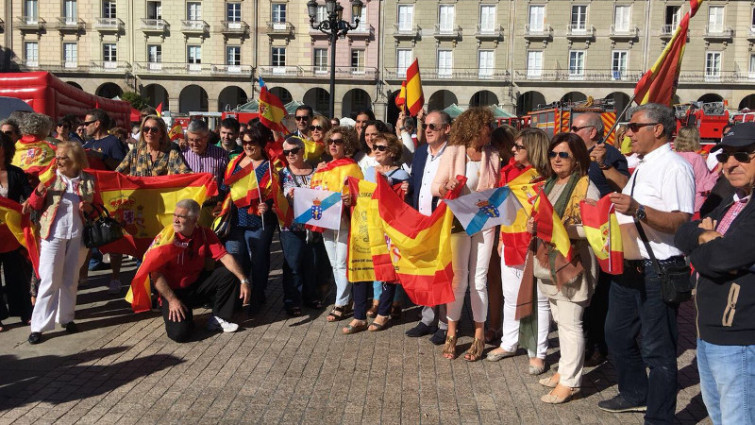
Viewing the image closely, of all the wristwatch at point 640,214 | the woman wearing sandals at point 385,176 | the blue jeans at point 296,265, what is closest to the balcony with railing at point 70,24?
the blue jeans at point 296,265

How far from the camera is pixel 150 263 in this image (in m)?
5.64

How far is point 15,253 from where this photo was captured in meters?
6.03

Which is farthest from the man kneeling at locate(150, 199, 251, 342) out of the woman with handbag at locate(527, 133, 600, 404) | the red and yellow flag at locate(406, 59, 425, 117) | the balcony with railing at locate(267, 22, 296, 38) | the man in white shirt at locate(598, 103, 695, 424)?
the balcony with railing at locate(267, 22, 296, 38)

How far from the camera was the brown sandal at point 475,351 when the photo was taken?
5219 millimetres

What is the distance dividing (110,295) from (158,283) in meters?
1.85

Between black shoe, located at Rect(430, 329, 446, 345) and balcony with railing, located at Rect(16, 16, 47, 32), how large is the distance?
4732cm

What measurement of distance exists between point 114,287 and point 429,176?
410 cm

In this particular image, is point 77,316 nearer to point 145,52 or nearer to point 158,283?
point 158,283

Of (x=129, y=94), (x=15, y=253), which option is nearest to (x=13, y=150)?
(x=15, y=253)

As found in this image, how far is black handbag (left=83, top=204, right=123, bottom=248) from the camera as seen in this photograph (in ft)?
18.9

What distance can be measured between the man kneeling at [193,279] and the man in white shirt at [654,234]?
11.2 ft

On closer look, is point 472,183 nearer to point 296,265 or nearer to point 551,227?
point 551,227

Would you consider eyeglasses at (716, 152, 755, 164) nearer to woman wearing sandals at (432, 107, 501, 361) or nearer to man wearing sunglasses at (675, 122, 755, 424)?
man wearing sunglasses at (675, 122, 755, 424)

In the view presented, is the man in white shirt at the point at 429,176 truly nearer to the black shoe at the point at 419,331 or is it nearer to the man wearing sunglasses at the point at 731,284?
the black shoe at the point at 419,331
